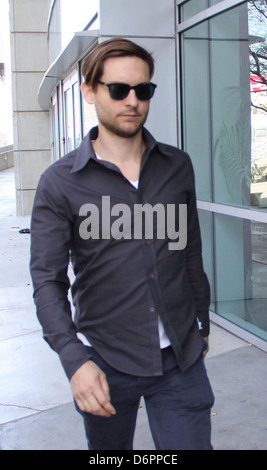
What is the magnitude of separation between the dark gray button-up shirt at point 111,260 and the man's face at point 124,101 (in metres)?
0.13

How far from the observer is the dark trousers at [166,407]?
2.17 meters

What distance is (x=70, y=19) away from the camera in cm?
955

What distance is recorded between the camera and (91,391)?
1.94m

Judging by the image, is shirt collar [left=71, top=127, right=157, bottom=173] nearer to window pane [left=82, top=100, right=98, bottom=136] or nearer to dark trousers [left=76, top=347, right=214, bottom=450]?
dark trousers [left=76, top=347, right=214, bottom=450]

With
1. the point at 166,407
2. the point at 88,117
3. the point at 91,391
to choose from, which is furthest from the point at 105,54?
the point at 88,117

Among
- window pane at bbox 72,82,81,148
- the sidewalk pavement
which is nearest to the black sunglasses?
the sidewalk pavement

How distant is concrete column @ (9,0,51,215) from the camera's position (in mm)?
16219

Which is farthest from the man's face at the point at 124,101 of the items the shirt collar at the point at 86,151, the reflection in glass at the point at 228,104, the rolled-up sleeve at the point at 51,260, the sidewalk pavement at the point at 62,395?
the reflection in glass at the point at 228,104

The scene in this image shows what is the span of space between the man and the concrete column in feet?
47.4

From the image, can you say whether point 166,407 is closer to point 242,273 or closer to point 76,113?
point 242,273

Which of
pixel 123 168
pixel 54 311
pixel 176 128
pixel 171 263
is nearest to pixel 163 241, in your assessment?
pixel 171 263

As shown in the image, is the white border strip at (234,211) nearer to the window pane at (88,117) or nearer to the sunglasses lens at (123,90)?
the window pane at (88,117)

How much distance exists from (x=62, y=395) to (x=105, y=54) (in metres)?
3.07

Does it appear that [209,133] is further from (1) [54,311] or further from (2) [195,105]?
(1) [54,311]
